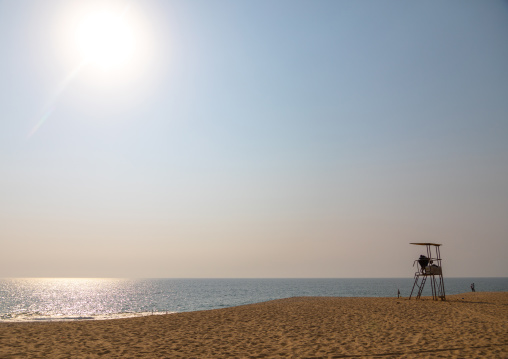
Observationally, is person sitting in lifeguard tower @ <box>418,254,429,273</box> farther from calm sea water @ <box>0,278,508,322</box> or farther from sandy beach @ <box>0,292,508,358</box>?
calm sea water @ <box>0,278,508,322</box>

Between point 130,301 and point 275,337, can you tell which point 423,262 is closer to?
point 275,337

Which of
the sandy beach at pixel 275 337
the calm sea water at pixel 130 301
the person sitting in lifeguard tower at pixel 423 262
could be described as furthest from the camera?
the calm sea water at pixel 130 301

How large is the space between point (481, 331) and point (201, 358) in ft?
42.6

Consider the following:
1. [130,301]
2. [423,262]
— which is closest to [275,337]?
[423,262]

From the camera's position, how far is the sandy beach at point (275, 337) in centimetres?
1223

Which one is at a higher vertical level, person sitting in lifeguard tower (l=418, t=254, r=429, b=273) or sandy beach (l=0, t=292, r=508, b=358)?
person sitting in lifeguard tower (l=418, t=254, r=429, b=273)

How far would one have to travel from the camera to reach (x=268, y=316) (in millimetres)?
20969

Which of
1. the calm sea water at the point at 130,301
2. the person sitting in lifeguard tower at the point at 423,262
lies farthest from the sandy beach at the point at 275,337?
the calm sea water at the point at 130,301

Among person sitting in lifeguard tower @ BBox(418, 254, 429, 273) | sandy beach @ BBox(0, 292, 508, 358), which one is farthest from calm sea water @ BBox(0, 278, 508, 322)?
person sitting in lifeguard tower @ BBox(418, 254, 429, 273)

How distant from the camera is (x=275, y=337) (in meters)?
15.0

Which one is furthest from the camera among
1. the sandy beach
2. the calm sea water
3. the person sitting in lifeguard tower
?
the calm sea water

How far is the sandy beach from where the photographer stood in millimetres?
12227

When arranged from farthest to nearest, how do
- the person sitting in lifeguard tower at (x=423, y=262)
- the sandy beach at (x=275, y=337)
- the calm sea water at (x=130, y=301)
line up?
the calm sea water at (x=130, y=301)
the person sitting in lifeguard tower at (x=423, y=262)
the sandy beach at (x=275, y=337)

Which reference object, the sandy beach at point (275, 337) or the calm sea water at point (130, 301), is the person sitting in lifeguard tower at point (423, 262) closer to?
the sandy beach at point (275, 337)
